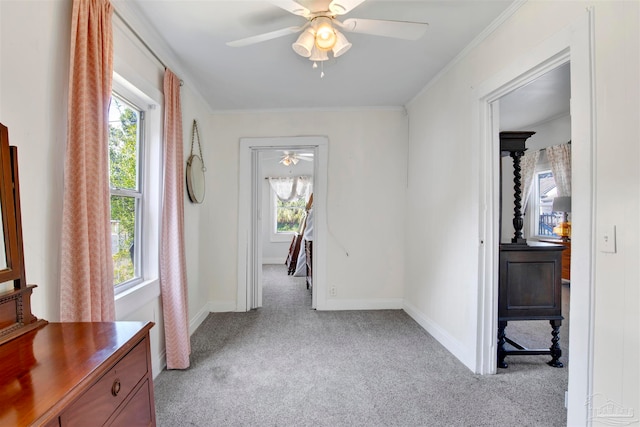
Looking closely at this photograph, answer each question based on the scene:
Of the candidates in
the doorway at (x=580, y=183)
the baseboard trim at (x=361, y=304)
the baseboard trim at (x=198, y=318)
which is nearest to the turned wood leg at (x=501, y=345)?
the doorway at (x=580, y=183)

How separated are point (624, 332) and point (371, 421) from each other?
129 cm

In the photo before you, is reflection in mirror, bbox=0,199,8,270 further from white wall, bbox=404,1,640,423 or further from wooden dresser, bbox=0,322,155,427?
white wall, bbox=404,1,640,423

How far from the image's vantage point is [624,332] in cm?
121

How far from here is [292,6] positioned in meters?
1.44

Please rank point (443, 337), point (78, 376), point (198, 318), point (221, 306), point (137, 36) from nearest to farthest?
point (78, 376) < point (137, 36) < point (443, 337) < point (198, 318) < point (221, 306)

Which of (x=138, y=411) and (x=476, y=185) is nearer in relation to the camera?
(x=138, y=411)

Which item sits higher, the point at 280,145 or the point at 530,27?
the point at 530,27

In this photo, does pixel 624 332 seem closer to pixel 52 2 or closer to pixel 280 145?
pixel 52 2

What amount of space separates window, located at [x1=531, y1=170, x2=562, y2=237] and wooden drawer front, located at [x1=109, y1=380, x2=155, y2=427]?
5.83 meters

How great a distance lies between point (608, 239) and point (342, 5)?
1614mm

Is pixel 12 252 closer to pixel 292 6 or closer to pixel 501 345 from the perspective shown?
pixel 292 6

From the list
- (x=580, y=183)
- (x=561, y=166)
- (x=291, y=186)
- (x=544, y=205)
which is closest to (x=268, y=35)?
(x=580, y=183)

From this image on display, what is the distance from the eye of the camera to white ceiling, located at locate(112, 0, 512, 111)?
1.80 m

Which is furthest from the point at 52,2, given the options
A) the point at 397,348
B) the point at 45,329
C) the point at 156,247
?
the point at 397,348
